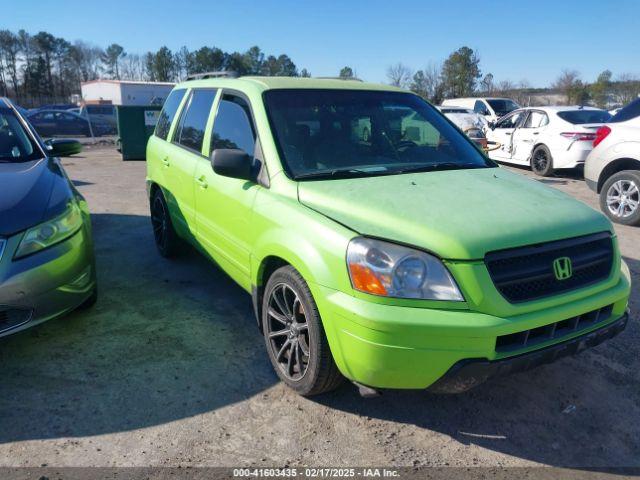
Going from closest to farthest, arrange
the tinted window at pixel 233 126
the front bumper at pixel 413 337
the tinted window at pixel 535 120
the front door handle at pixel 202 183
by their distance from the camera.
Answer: the front bumper at pixel 413 337, the tinted window at pixel 233 126, the front door handle at pixel 202 183, the tinted window at pixel 535 120

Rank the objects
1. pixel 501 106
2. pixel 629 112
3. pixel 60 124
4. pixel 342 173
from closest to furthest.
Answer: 1. pixel 342 173
2. pixel 629 112
3. pixel 501 106
4. pixel 60 124

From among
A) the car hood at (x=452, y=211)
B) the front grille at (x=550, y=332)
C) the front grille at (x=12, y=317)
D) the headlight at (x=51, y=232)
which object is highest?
the car hood at (x=452, y=211)

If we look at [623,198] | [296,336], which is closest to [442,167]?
[296,336]

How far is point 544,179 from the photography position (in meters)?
11.1

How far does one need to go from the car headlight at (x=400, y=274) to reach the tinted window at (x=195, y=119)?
2.28 m

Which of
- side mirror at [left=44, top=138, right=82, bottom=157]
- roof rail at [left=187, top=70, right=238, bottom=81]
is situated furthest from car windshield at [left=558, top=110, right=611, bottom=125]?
side mirror at [left=44, top=138, right=82, bottom=157]

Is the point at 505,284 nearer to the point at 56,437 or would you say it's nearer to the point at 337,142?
the point at 337,142

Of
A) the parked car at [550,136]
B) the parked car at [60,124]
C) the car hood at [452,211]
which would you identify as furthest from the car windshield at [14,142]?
the parked car at [60,124]

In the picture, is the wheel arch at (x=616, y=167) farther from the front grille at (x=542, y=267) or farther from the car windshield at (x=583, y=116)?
the front grille at (x=542, y=267)

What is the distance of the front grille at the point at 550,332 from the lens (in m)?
2.34

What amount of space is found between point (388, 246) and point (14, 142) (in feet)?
11.8

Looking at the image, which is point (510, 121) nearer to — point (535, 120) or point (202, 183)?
point (535, 120)

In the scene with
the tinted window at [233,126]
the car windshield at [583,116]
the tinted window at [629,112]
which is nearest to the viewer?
the tinted window at [233,126]

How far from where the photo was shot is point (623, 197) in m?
6.83
